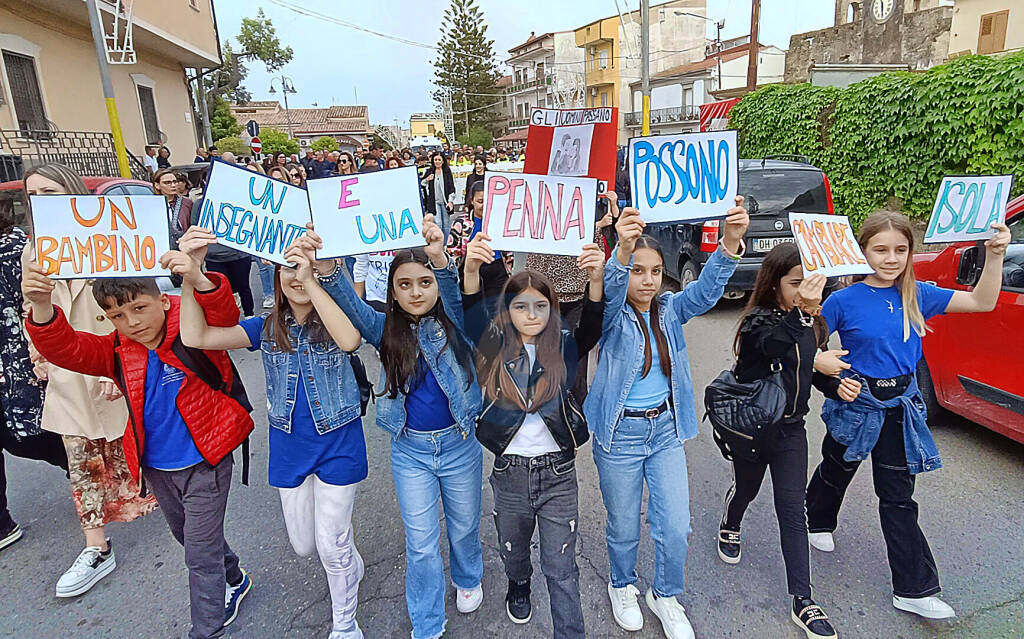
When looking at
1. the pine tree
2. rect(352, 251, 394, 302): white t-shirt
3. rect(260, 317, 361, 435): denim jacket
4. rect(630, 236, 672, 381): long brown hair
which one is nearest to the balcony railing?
the pine tree

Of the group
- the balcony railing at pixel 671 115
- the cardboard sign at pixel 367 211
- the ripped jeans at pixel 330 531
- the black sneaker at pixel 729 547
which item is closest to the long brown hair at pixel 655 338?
the cardboard sign at pixel 367 211

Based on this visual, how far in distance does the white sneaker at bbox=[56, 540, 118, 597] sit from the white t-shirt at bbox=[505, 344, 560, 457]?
2264 mm

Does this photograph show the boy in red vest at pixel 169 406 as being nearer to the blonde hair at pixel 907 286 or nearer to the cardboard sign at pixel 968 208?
the blonde hair at pixel 907 286

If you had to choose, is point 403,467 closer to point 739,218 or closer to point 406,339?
point 406,339

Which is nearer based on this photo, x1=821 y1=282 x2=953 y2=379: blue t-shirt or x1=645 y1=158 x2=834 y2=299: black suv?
x1=821 y1=282 x2=953 y2=379: blue t-shirt

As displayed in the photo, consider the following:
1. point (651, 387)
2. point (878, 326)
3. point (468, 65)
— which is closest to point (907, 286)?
point (878, 326)

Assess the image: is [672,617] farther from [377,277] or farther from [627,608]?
[377,277]

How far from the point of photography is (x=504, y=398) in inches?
94.7

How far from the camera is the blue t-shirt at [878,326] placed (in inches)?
99.7

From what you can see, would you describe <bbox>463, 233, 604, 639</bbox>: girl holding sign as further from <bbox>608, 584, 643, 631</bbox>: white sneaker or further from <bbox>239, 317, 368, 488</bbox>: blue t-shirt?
<bbox>239, 317, 368, 488</bbox>: blue t-shirt

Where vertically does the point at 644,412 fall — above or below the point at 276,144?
below

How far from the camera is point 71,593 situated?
2896 millimetres

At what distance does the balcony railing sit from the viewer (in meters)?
42.0

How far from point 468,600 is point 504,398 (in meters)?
1.00
